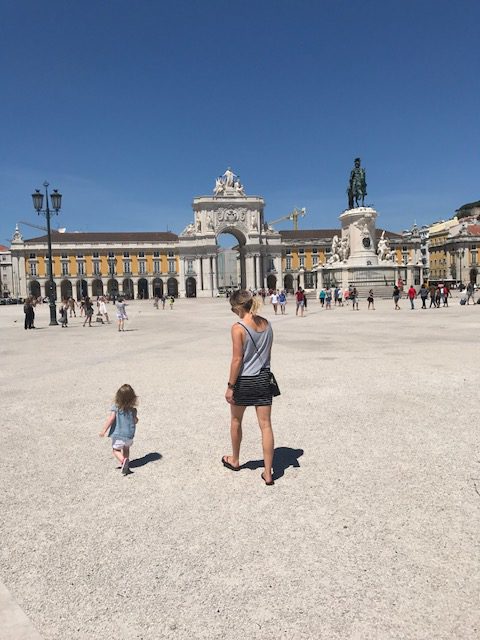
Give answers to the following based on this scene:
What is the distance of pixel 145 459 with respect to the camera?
14.7ft

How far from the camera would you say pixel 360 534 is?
3.08m

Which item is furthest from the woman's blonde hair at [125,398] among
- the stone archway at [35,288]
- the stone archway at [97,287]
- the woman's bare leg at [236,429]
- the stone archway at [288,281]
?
the stone archway at [288,281]

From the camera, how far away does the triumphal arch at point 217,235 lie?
81438mm

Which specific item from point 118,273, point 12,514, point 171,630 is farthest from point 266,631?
point 118,273

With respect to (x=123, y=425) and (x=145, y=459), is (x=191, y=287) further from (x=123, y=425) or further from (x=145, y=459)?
(x=123, y=425)

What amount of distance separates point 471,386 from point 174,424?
14.5 feet

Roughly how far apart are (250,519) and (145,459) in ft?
5.04

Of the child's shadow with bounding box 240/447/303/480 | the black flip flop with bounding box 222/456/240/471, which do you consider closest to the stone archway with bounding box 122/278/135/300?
the child's shadow with bounding box 240/447/303/480

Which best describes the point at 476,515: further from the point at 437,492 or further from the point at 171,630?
the point at 171,630

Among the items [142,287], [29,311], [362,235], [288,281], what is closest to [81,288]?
[142,287]

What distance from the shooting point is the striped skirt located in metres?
3.83

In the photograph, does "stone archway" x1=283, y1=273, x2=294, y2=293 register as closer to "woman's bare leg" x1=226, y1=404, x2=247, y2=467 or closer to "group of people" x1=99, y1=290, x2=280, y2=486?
"woman's bare leg" x1=226, y1=404, x2=247, y2=467

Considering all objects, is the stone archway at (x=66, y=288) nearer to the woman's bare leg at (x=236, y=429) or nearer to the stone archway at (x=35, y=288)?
the stone archway at (x=35, y=288)

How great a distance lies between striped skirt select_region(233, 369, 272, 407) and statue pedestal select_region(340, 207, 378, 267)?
117 ft
